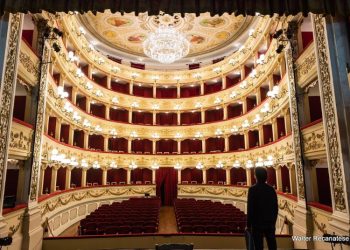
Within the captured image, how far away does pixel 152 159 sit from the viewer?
2364 cm

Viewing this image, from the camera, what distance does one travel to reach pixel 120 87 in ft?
82.7

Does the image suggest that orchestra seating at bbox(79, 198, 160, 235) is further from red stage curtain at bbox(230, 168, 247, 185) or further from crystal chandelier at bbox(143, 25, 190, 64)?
red stage curtain at bbox(230, 168, 247, 185)

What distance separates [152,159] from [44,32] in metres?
15.3

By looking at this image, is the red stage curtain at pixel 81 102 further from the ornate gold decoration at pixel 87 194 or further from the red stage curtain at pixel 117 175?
the ornate gold decoration at pixel 87 194

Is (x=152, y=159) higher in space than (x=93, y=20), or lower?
lower

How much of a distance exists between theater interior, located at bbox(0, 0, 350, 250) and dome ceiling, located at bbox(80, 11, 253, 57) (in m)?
0.16

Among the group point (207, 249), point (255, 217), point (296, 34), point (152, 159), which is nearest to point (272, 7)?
point (255, 217)

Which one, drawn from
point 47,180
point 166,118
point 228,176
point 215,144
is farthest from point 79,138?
point 228,176

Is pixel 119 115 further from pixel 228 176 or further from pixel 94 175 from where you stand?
pixel 228 176

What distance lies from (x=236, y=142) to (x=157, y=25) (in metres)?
12.1

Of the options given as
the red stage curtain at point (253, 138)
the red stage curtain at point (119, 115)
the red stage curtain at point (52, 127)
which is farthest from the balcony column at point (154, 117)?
the red stage curtain at point (52, 127)

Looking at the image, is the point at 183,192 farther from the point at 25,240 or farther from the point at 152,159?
the point at 25,240

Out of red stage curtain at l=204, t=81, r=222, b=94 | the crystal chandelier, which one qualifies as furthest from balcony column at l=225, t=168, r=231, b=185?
the crystal chandelier

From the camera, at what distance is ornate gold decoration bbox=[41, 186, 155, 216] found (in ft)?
38.9
